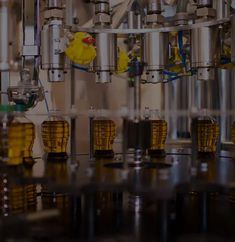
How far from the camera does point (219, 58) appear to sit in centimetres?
99

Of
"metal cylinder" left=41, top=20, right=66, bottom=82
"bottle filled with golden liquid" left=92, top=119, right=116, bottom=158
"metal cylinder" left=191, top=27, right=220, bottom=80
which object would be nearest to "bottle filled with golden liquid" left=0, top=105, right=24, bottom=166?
"metal cylinder" left=41, top=20, right=66, bottom=82

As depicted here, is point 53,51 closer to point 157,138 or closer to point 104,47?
point 104,47

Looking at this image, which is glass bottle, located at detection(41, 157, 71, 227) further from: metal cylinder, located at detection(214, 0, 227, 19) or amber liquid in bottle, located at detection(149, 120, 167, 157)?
metal cylinder, located at detection(214, 0, 227, 19)

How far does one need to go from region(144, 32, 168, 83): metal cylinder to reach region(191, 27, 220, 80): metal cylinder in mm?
73

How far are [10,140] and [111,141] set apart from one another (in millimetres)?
372

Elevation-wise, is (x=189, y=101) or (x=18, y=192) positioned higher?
(x=189, y=101)

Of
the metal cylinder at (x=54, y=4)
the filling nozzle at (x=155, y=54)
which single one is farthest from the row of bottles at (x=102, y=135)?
the metal cylinder at (x=54, y=4)

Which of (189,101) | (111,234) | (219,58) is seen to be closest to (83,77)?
(189,101)

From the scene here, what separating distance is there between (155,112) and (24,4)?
424 mm

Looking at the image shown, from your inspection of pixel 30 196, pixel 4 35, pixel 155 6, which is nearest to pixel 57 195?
pixel 30 196

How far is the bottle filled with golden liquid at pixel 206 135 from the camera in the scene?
1043mm

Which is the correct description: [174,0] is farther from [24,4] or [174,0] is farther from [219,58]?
[24,4]

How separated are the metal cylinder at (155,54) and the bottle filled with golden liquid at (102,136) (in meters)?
0.16

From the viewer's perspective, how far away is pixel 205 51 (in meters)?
0.94
